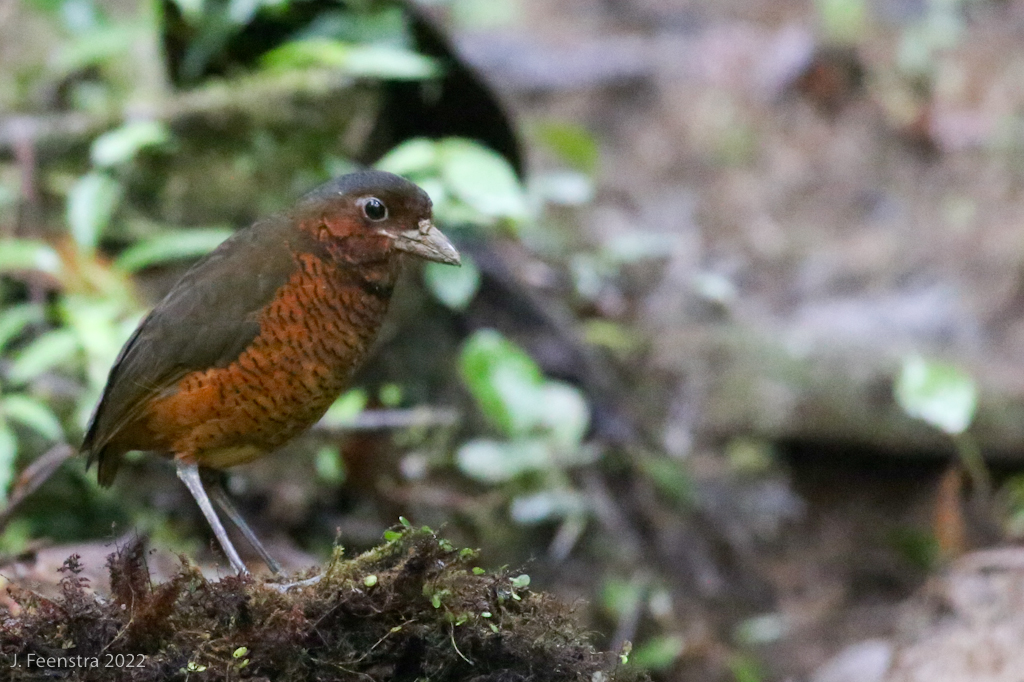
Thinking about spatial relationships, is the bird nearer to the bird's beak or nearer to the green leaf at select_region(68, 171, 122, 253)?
the bird's beak

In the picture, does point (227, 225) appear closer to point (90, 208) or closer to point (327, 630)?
point (90, 208)

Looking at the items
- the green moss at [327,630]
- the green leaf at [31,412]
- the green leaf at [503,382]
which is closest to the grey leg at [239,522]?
the green moss at [327,630]

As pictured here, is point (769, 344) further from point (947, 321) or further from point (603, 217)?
point (603, 217)

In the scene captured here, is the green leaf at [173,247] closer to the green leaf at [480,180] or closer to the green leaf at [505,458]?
the green leaf at [480,180]

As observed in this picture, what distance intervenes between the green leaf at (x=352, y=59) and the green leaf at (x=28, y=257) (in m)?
1.34

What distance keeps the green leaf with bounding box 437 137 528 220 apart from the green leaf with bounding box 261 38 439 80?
0.38 metres

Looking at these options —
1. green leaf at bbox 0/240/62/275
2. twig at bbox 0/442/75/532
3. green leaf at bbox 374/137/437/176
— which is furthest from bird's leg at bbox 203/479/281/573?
green leaf at bbox 0/240/62/275

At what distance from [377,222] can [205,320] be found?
561 mm

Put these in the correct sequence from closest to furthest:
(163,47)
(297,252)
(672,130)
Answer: (297,252) < (163,47) < (672,130)

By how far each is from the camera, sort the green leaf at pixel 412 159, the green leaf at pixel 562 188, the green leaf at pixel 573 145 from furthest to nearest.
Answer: the green leaf at pixel 573 145, the green leaf at pixel 562 188, the green leaf at pixel 412 159

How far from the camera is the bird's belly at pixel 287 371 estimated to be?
3.12 metres

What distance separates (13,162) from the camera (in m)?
5.77

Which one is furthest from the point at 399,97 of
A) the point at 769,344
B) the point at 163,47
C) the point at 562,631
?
the point at 562,631

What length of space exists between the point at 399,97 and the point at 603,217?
8.94 feet
